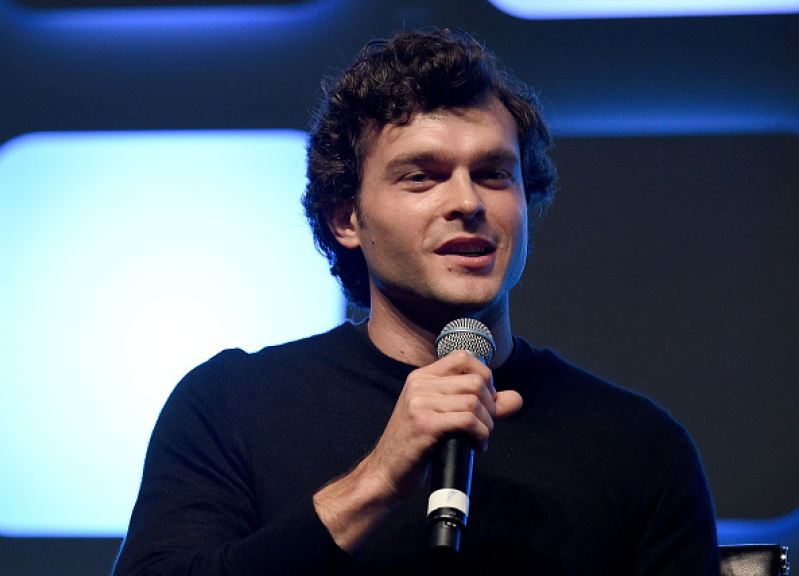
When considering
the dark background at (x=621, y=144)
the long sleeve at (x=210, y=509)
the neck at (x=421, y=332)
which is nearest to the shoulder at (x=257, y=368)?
the long sleeve at (x=210, y=509)

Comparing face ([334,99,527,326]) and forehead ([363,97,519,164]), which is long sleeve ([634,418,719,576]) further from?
forehead ([363,97,519,164])

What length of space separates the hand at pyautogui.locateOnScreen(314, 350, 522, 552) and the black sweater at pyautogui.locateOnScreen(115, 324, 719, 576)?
0.23ft

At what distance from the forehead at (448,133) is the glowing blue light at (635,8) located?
38.3 inches

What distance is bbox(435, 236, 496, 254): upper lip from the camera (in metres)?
1.75

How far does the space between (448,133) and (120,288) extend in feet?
4.54

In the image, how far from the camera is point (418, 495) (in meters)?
1.64

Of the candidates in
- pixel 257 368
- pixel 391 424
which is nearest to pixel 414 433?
pixel 391 424

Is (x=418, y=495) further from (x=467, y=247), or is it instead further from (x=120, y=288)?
(x=120, y=288)

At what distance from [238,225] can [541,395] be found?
1291mm

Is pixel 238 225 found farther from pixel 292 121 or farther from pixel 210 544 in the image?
pixel 210 544

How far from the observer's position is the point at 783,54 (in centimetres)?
275

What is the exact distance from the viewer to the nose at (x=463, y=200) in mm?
1738

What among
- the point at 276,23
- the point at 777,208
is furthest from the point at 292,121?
the point at 777,208

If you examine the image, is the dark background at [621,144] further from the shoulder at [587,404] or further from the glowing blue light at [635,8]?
the shoulder at [587,404]
